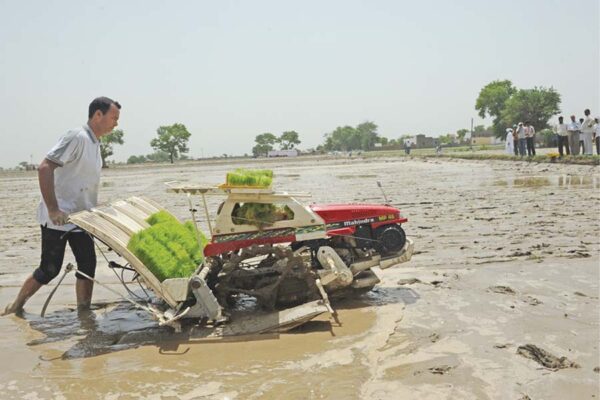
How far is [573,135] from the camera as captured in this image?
22891mm

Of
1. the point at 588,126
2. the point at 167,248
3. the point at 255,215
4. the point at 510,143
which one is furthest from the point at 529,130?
the point at 167,248

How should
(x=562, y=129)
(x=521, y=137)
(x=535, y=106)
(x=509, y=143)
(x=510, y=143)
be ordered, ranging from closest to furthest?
(x=562, y=129), (x=521, y=137), (x=510, y=143), (x=509, y=143), (x=535, y=106)

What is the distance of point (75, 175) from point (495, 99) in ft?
275

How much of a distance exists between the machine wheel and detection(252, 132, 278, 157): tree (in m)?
129

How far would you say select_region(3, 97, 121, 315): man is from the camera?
5.46 meters

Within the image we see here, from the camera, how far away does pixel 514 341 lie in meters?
4.47

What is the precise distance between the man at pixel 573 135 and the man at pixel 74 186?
20555 millimetres

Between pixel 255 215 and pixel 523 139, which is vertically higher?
pixel 523 139

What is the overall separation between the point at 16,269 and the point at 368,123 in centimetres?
15689

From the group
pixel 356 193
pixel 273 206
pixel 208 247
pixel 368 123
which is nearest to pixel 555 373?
pixel 273 206

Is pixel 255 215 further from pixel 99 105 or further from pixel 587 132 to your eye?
pixel 587 132

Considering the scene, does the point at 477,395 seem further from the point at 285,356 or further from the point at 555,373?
the point at 285,356

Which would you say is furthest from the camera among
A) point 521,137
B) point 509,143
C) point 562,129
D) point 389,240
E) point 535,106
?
point 535,106

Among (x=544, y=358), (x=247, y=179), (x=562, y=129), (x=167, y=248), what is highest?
(x=562, y=129)
